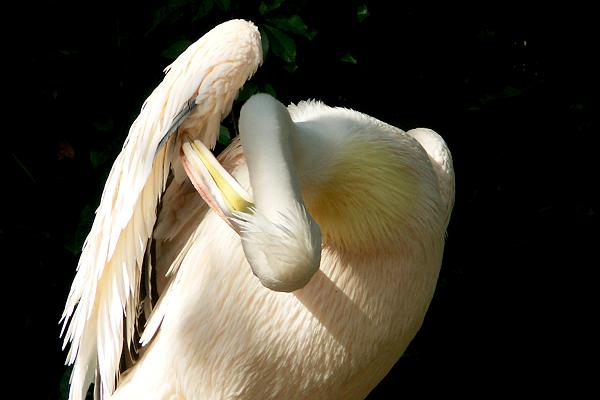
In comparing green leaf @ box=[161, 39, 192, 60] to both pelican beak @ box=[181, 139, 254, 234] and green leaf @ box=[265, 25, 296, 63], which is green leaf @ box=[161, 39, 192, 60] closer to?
green leaf @ box=[265, 25, 296, 63]

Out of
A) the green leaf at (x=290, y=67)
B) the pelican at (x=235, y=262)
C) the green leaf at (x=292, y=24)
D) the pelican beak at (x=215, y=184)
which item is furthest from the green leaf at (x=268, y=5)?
the pelican beak at (x=215, y=184)

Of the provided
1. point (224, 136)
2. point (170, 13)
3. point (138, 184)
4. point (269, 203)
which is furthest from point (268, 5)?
point (269, 203)

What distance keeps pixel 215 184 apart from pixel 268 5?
3.21 feet

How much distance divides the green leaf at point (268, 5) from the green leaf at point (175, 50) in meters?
0.22

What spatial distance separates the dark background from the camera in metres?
2.48

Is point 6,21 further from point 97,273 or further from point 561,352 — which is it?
point 561,352

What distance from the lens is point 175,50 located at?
2.36m

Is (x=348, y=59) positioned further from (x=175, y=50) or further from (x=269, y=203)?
(x=269, y=203)

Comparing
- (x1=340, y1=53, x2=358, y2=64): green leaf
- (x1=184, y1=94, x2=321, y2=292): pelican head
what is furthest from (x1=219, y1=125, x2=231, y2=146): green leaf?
(x1=184, y1=94, x2=321, y2=292): pelican head

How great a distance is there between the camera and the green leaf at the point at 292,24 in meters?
2.40

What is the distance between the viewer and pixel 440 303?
3.30 m

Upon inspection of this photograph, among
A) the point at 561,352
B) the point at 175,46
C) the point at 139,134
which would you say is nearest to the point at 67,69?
the point at 175,46

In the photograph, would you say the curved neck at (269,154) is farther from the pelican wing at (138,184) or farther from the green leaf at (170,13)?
the green leaf at (170,13)

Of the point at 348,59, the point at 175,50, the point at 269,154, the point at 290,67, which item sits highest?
the point at 269,154
